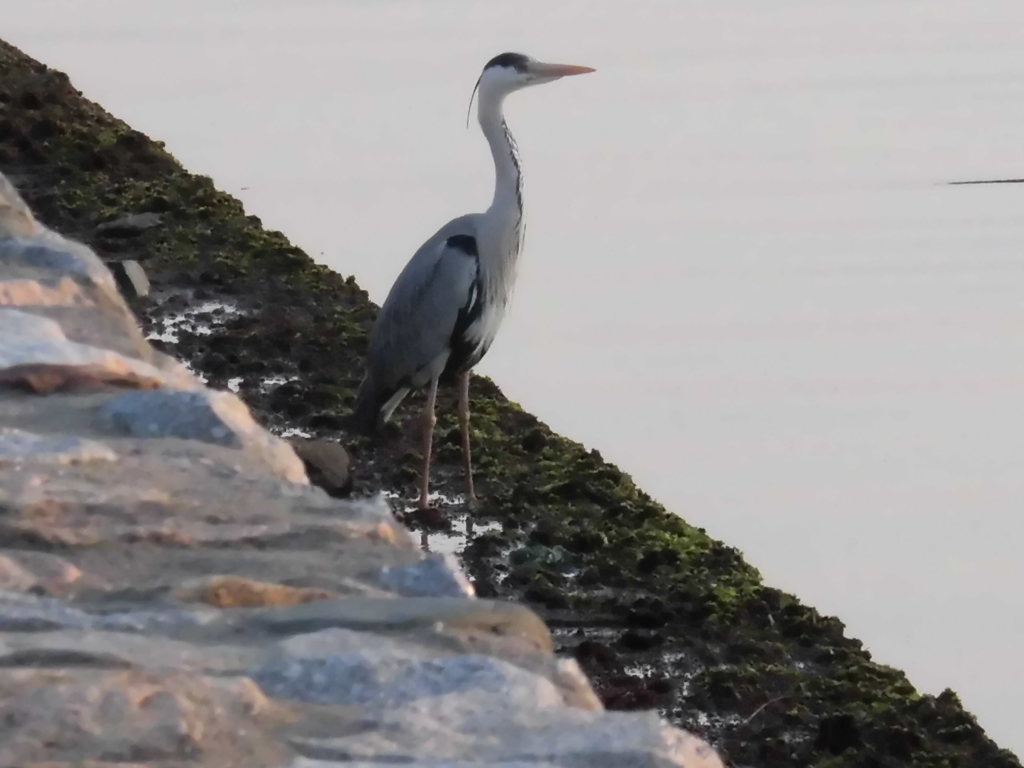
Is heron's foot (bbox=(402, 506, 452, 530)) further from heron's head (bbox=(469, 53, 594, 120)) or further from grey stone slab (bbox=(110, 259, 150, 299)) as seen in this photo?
grey stone slab (bbox=(110, 259, 150, 299))

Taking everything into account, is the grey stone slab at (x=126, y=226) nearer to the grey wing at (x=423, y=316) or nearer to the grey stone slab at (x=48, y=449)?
the grey wing at (x=423, y=316)

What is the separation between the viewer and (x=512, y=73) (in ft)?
26.5

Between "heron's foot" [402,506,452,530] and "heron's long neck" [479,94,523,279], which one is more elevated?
"heron's long neck" [479,94,523,279]

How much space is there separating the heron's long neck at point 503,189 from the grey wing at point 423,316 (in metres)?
0.15

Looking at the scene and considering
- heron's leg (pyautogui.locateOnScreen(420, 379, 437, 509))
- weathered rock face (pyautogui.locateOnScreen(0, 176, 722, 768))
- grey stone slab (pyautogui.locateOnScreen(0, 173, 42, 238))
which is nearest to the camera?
weathered rock face (pyautogui.locateOnScreen(0, 176, 722, 768))

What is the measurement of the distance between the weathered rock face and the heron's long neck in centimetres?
382

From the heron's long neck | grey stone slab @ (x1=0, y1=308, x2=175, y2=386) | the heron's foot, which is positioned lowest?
grey stone slab @ (x1=0, y1=308, x2=175, y2=386)

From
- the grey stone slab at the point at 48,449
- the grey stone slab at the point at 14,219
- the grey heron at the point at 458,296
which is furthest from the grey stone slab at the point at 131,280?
the grey stone slab at the point at 48,449

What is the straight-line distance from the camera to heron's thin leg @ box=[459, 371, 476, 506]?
297 inches

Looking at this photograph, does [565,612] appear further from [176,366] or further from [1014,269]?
[1014,269]

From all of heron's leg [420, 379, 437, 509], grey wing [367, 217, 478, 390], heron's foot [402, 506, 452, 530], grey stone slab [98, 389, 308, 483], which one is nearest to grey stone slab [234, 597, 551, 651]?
grey stone slab [98, 389, 308, 483]

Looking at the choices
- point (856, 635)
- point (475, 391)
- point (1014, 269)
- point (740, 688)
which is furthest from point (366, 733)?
point (1014, 269)

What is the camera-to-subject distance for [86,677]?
266 cm

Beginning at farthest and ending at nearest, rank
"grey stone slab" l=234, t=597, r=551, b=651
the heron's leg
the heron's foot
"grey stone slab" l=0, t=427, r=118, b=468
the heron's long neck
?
the heron's long neck
the heron's leg
the heron's foot
"grey stone slab" l=0, t=427, r=118, b=468
"grey stone slab" l=234, t=597, r=551, b=651
